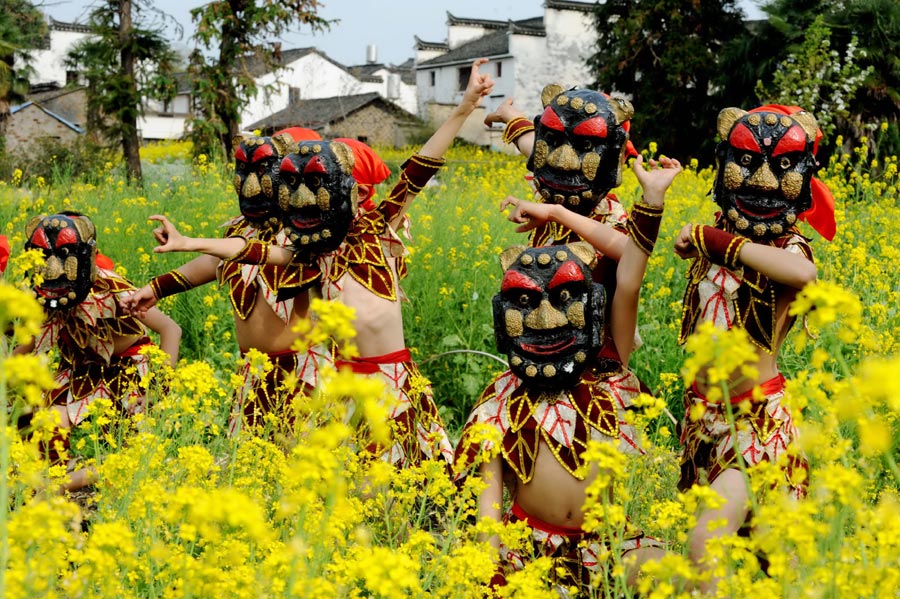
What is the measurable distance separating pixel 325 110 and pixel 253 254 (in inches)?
1397

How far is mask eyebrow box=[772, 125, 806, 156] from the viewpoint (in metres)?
3.01

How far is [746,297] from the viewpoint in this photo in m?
3.07

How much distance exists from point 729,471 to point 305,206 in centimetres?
174

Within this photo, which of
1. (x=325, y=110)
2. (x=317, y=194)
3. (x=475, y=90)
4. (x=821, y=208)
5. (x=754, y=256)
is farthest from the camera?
(x=325, y=110)

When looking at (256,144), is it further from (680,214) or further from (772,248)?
(680,214)

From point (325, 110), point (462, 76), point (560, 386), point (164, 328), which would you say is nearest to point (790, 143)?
point (560, 386)

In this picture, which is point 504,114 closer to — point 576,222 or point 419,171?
point 419,171

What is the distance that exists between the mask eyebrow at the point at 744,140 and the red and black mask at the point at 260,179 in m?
1.77

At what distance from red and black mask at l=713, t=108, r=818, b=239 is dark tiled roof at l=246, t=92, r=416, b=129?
31552 mm

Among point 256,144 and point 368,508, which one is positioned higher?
point 256,144

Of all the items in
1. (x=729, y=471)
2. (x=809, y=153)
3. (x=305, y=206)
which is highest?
(x=809, y=153)

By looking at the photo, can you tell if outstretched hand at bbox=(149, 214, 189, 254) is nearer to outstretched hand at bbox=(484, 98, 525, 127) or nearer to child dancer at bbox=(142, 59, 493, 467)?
child dancer at bbox=(142, 59, 493, 467)

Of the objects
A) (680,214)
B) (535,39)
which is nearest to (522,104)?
(535,39)

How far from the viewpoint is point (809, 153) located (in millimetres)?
3072
